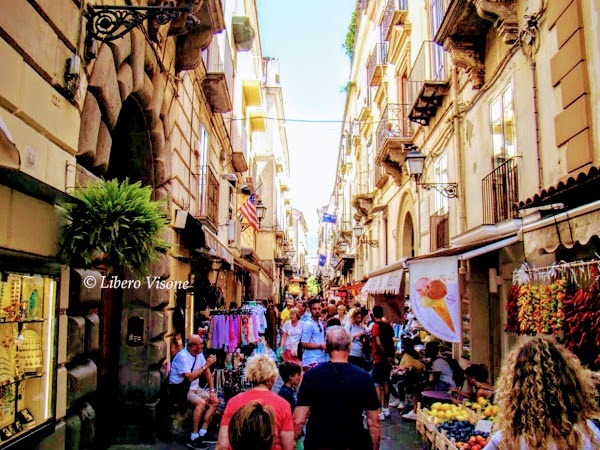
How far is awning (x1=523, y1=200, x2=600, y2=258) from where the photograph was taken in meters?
4.77

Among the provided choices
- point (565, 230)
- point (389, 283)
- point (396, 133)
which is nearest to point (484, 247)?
point (565, 230)

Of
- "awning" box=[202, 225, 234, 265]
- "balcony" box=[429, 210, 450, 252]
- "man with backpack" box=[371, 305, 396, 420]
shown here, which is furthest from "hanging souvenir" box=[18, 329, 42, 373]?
"balcony" box=[429, 210, 450, 252]

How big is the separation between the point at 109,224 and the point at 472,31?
333 inches

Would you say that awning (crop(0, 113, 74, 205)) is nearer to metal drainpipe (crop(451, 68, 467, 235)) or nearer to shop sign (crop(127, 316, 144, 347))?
shop sign (crop(127, 316, 144, 347))

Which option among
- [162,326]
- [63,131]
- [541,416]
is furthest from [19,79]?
[162,326]

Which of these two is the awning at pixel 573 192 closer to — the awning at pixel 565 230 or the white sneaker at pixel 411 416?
the awning at pixel 565 230

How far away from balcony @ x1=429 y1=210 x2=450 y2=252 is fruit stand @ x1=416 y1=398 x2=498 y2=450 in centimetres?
651

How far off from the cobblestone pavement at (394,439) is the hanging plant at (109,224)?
368 centimetres

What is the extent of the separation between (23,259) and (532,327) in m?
5.04

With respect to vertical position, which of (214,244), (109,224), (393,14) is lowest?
(109,224)

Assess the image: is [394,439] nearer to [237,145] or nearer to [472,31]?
[472,31]

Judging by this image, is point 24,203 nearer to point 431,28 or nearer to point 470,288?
point 470,288

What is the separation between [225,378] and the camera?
9.84 metres

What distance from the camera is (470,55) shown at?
422 inches
